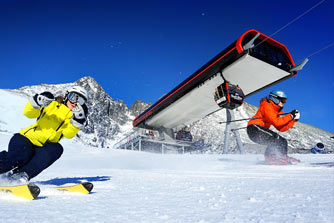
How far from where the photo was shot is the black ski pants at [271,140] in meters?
4.29

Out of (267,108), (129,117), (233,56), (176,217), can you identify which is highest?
(129,117)

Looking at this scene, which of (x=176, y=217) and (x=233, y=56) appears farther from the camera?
A: (x=233, y=56)

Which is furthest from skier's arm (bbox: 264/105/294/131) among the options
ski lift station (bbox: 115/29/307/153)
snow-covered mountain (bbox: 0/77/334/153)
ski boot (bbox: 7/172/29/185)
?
snow-covered mountain (bbox: 0/77/334/153)

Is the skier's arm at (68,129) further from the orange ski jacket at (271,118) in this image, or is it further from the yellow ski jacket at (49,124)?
the orange ski jacket at (271,118)

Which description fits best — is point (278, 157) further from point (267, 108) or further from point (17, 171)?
point (17, 171)

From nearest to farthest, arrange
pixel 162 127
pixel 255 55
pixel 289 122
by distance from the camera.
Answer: pixel 289 122 < pixel 255 55 < pixel 162 127

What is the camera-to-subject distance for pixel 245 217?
877mm

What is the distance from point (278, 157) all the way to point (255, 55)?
5085 millimetres

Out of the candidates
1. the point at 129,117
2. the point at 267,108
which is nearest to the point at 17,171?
the point at 267,108

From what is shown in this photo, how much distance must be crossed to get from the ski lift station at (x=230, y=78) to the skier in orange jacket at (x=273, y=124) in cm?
233

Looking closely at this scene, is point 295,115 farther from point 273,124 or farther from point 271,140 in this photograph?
point 271,140

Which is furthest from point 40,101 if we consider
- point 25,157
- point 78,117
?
point 25,157

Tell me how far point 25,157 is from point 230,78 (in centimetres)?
915

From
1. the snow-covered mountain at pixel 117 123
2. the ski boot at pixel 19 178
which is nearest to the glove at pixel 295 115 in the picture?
the ski boot at pixel 19 178
